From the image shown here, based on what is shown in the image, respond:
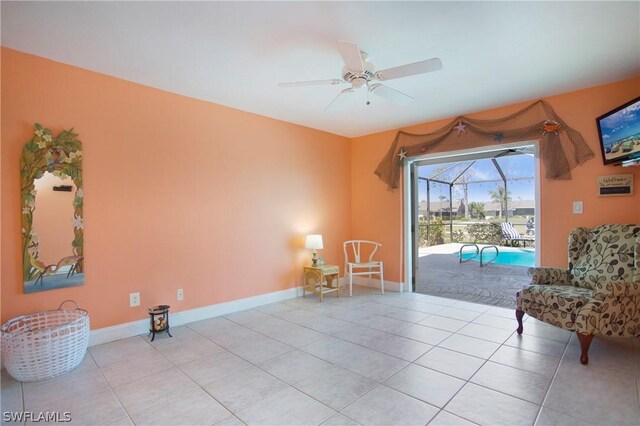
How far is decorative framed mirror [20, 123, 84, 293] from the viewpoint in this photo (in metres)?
2.55

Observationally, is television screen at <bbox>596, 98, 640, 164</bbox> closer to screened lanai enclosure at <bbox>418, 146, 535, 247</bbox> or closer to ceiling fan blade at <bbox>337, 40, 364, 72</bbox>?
ceiling fan blade at <bbox>337, 40, 364, 72</bbox>

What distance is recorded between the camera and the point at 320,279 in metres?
4.37

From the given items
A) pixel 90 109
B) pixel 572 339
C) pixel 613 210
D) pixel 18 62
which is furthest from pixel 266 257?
pixel 613 210

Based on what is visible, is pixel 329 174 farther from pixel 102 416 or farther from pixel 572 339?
pixel 102 416

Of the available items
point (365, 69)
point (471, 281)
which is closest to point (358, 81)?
point (365, 69)

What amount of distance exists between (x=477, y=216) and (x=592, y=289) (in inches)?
330

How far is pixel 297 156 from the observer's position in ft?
15.3

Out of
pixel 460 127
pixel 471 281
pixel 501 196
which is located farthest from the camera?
pixel 501 196

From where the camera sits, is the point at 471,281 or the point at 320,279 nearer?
the point at 320,279

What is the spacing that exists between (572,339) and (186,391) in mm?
3295

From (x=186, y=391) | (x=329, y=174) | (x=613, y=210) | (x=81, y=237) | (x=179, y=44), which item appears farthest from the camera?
(x=329, y=174)

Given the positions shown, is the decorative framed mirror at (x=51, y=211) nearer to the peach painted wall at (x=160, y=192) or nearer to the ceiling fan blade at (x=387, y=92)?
the peach painted wall at (x=160, y=192)

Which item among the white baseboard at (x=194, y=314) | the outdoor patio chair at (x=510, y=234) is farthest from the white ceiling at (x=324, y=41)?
the outdoor patio chair at (x=510, y=234)
